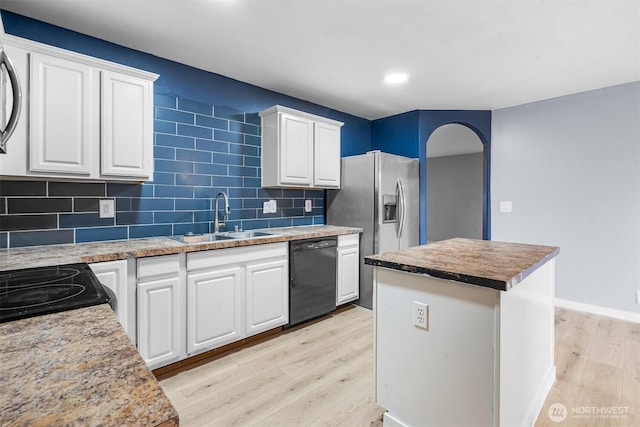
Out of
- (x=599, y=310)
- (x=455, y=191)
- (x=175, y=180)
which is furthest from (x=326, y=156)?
(x=455, y=191)

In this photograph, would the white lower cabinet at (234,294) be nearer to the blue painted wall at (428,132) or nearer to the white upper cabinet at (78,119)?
the white upper cabinet at (78,119)

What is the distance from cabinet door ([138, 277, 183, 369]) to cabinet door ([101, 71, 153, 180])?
790mm

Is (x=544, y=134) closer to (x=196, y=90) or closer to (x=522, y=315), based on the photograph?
(x=522, y=315)

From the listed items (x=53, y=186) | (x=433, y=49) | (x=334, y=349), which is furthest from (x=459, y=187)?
(x=53, y=186)

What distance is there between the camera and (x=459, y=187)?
8102 millimetres

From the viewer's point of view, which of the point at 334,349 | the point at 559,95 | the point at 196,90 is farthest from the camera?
the point at 559,95

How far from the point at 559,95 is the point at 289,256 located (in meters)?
3.45

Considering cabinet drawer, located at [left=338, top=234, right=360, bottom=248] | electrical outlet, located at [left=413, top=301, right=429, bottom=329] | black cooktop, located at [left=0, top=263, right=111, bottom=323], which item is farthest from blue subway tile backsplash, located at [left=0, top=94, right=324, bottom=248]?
electrical outlet, located at [left=413, top=301, right=429, bottom=329]

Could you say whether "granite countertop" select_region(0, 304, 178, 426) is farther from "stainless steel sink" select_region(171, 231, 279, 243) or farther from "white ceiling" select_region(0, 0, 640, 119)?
"white ceiling" select_region(0, 0, 640, 119)

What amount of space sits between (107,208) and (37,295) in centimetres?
144

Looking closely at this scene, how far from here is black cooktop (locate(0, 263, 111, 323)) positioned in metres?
0.88

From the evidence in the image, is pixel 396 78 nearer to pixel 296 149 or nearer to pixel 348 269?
pixel 296 149

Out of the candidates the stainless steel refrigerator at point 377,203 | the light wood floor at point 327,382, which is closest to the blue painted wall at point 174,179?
the stainless steel refrigerator at point 377,203

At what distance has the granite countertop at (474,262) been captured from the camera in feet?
4.15
